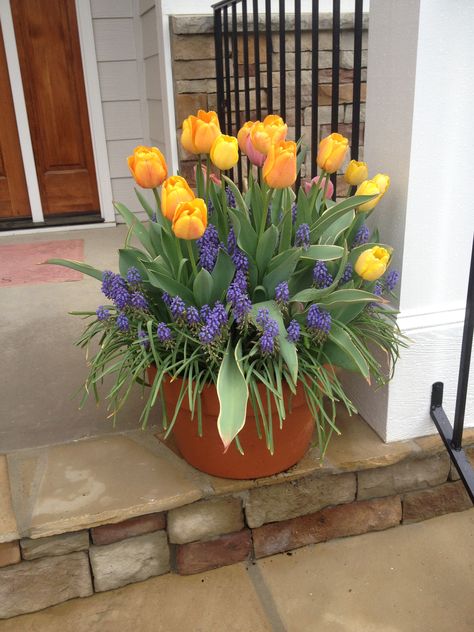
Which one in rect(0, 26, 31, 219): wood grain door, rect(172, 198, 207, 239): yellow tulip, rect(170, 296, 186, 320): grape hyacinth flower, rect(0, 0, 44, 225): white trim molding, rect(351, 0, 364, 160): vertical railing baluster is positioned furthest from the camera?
rect(0, 26, 31, 219): wood grain door

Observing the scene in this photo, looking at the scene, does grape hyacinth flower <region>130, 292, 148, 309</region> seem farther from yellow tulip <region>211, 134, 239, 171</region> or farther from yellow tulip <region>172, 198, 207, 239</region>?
yellow tulip <region>211, 134, 239, 171</region>

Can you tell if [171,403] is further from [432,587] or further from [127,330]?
[432,587]

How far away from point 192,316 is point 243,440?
0.33m

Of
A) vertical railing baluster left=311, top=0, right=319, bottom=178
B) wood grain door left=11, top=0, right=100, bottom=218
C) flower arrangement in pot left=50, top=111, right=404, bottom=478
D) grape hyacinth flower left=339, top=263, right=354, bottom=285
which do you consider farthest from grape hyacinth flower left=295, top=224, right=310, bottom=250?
wood grain door left=11, top=0, right=100, bottom=218

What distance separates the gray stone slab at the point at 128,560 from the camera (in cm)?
141

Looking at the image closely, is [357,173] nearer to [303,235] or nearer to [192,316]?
[303,235]

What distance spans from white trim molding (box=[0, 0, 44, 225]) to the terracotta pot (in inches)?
108

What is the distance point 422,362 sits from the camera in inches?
61.2

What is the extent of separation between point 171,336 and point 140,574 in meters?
0.61

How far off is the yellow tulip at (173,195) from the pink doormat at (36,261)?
1.88 m

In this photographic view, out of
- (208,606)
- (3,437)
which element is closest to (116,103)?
(3,437)

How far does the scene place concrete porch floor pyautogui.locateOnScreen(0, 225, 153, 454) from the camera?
1.68 metres

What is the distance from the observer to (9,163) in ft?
12.2

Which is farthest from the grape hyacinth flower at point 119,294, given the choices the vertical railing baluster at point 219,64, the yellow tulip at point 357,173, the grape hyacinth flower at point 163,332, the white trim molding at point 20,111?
the white trim molding at point 20,111
